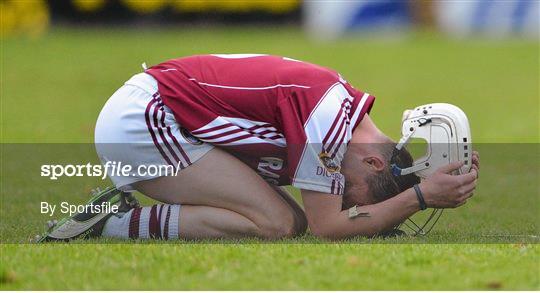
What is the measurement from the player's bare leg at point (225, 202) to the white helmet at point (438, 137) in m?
0.67

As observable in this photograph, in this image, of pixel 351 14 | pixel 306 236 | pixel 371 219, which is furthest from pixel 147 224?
pixel 351 14

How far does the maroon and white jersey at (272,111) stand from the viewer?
601cm

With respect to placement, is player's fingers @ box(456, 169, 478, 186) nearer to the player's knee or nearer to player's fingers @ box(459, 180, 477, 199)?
player's fingers @ box(459, 180, 477, 199)

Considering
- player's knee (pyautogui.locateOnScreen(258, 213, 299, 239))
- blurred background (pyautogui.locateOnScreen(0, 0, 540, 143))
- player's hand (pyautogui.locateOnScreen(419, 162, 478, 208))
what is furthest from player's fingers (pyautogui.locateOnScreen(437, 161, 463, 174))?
blurred background (pyautogui.locateOnScreen(0, 0, 540, 143))

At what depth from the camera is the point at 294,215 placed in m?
6.44

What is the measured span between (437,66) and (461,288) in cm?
1505

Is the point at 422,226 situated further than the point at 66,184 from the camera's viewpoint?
No

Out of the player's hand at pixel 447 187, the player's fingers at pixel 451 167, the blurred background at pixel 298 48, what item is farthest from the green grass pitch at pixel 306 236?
the player's fingers at pixel 451 167

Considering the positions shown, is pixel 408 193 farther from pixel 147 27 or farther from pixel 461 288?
pixel 147 27

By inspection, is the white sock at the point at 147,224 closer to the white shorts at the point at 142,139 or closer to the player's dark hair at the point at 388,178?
the white shorts at the point at 142,139

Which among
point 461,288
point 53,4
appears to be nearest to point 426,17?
point 53,4

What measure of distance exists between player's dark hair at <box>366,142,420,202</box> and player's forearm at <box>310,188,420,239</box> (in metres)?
0.12

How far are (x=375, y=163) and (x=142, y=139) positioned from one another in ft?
4.02

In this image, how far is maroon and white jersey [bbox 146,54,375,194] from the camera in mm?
6012
